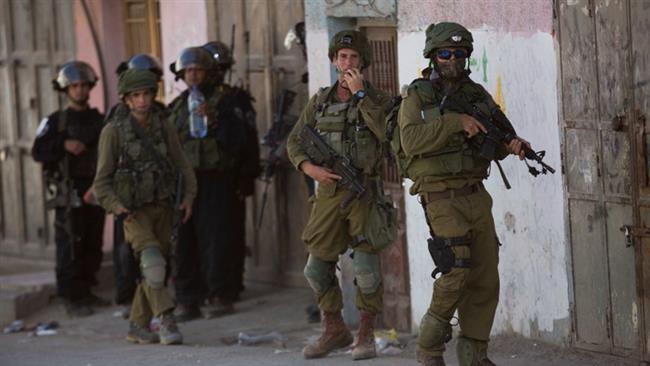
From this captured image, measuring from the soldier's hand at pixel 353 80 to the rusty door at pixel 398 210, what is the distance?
1313 millimetres

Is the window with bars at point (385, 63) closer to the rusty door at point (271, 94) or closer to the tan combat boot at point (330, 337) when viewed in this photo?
the tan combat boot at point (330, 337)

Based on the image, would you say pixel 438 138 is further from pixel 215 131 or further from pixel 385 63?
pixel 215 131

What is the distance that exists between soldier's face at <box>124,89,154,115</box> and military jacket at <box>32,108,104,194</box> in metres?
1.98

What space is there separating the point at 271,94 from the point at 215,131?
0.92 metres

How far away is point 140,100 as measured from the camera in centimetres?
1052

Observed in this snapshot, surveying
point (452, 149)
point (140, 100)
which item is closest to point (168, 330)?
point (140, 100)

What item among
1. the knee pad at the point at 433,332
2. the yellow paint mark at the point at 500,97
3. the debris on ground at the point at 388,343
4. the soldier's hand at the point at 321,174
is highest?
the yellow paint mark at the point at 500,97

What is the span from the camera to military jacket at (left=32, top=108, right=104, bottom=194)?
12.5 metres

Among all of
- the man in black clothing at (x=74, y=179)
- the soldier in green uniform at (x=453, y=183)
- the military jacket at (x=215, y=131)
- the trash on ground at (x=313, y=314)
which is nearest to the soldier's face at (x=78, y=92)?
the man in black clothing at (x=74, y=179)

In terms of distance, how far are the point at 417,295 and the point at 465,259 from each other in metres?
2.21

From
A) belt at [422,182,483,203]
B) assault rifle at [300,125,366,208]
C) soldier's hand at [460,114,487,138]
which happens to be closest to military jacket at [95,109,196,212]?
assault rifle at [300,125,366,208]

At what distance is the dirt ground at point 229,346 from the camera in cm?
921

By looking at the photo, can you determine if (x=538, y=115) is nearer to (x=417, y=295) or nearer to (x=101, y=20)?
(x=417, y=295)

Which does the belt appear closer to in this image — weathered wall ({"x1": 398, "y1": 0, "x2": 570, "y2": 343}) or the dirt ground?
weathered wall ({"x1": 398, "y1": 0, "x2": 570, "y2": 343})
